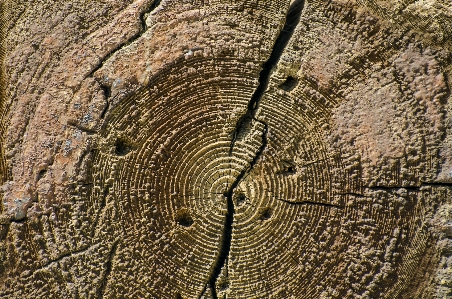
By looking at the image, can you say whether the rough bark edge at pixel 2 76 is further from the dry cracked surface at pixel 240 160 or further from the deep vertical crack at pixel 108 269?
the deep vertical crack at pixel 108 269

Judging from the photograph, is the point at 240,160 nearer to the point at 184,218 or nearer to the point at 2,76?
the point at 184,218

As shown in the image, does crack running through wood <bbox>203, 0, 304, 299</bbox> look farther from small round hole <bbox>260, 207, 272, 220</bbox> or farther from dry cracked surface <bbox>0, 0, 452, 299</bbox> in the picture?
small round hole <bbox>260, 207, 272, 220</bbox>

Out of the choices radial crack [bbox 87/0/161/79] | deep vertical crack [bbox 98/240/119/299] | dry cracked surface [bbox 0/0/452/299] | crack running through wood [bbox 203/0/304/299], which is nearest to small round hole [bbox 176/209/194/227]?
dry cracked surface [bbox 0/0/452/299]

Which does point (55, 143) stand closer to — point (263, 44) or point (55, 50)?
point (55, 50)

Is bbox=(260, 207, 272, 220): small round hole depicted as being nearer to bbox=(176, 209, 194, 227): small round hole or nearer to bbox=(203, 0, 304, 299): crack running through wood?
bbox=(203, 0, 304, 299): crack running through wood

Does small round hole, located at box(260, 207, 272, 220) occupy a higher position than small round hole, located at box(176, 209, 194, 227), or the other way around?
small round hole, located at box(260, 207, 272, 220)

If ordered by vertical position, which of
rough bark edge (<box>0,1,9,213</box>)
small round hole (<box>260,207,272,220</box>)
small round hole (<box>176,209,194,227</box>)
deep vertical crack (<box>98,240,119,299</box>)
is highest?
rough bark edge (<box>0,1,9,213</box>)

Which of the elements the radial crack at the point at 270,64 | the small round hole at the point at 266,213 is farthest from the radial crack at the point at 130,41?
the small round hole at the point at 266,213
